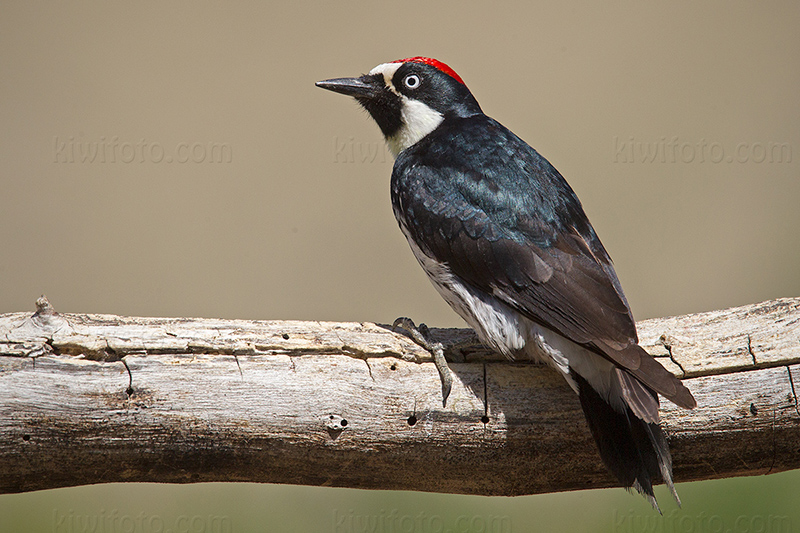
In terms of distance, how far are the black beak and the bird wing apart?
0.68 meters

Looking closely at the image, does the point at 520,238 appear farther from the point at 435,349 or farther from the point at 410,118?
the point at 410,118

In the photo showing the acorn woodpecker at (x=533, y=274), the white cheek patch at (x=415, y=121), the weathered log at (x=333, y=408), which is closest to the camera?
the weathered log at (x=333, y=408)

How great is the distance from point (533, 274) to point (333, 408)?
1.01 metres

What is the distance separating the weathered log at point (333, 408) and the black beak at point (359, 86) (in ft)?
5.21

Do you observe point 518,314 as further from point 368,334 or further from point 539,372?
point 368,334

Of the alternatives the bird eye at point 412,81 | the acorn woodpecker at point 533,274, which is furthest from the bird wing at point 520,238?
the bird eye at point 412,81

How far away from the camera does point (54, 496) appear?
20.7ft

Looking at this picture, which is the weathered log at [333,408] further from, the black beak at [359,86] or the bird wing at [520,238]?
the black beak at [359,86]

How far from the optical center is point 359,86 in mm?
4145

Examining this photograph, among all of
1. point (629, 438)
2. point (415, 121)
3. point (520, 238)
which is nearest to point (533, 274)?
point (520, 238)

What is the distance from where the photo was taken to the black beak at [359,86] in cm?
414

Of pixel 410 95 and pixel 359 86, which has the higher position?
pixel 359 86

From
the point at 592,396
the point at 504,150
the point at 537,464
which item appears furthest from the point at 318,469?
the point at 504,150

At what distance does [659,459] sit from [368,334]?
1298mm
